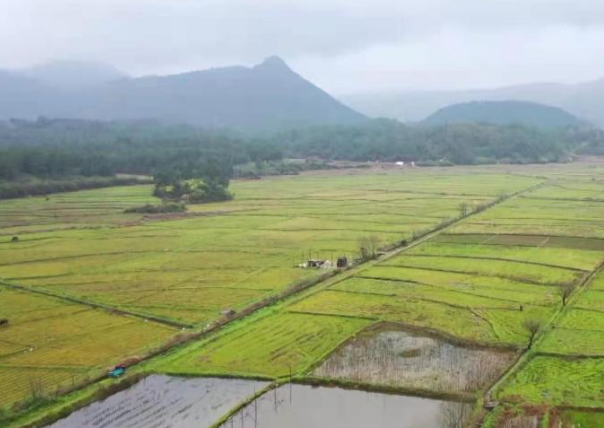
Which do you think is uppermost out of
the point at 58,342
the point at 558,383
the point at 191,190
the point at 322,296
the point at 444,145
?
the point at 444,145

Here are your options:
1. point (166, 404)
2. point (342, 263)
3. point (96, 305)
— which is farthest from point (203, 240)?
point (166, 404)

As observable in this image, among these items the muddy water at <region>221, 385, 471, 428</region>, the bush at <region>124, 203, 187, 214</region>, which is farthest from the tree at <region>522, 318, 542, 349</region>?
the bush at <region>124, 203, 187, 214</region>

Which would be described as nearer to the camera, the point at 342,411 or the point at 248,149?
the point at 342,411

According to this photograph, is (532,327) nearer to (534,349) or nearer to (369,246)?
(534,349)

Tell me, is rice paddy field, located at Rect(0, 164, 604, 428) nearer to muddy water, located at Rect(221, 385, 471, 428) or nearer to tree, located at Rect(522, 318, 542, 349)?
tree, located at Rect(522, 318, 542, 349)

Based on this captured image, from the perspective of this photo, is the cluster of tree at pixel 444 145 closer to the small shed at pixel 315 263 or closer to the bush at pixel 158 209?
the bush at pixel 158 209

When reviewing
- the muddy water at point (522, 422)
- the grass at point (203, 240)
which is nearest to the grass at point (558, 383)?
the muddy water at point (522, 422)

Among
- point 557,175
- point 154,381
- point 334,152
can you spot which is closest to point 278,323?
point 154,381

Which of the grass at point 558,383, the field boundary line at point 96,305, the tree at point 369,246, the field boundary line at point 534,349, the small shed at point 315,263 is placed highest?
the tree at point 369,246

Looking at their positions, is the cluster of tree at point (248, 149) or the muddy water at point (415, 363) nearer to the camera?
the muddy water at point (415, 363)
